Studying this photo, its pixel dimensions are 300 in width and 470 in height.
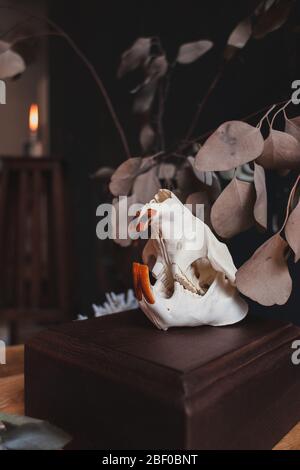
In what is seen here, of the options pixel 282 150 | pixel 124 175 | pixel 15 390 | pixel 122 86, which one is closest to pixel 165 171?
pixel 124 175

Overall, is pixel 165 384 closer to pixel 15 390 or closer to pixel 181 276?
pixel 181 276

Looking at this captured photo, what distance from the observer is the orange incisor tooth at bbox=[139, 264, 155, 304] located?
0.67 m

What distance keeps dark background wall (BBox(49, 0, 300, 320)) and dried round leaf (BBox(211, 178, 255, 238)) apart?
310 mm

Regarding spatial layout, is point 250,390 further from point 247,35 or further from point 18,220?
point 18,220

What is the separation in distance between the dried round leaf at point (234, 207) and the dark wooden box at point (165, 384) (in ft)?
0.56

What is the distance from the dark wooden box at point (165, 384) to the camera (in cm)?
53

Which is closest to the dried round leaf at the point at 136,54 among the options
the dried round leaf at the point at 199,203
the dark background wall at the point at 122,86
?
the dark background wall at the point at 122,86

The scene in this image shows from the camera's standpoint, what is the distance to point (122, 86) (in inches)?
62.5

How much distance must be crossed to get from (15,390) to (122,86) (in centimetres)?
114

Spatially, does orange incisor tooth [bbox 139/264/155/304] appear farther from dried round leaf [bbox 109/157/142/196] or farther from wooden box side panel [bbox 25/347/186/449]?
dried round leaf [bbox 109/157/142/196]

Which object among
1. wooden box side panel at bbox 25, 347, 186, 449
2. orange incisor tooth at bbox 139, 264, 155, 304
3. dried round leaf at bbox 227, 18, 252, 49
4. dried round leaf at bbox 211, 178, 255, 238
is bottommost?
wooden box side panel at bbox 25, 347, 186, 449

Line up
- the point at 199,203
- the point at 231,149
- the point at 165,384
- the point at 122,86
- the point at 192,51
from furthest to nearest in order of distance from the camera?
1. the point at 122,86
2. the point at 192,51
3. the point at 199,203
4. the point at 231,149
5. the point at 165,384

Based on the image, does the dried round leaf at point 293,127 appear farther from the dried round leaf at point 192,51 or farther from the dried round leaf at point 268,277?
the dried round leaf at point 192,51

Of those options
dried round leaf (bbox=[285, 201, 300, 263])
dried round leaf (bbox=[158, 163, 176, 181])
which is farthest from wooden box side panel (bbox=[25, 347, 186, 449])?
dried round leaf (bbox=[158, 163, 176, 181])
